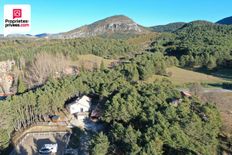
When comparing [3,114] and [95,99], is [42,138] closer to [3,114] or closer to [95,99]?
[3,114]

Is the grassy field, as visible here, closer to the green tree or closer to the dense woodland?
the dense woodland

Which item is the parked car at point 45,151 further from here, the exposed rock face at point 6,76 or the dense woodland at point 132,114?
the exposed rock face at point 6,76

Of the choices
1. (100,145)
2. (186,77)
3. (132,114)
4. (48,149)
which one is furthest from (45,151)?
(186,77)

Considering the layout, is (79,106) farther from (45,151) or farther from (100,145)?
(100,145)

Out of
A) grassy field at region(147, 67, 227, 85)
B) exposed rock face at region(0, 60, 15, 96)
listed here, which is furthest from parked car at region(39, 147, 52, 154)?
exposed rock face at region(0, 60, 15, 96)

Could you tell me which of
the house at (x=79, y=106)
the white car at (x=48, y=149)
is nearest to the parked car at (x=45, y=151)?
the white car at (x=48, y=149)
